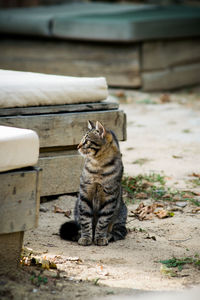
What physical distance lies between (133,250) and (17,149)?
1253 millimetres

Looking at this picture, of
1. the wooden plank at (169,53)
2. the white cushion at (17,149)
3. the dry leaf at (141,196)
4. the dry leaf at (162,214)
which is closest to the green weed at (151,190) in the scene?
the dry leaf at (141,196)

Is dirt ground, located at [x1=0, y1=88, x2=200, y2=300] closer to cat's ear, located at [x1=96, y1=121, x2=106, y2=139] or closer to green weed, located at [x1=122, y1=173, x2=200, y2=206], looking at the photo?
green weed, located at [x1=122, y1=173, x2=200, y2=206]

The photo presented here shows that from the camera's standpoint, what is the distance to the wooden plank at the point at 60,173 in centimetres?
432

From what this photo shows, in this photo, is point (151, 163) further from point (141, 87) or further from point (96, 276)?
point (141, 87)

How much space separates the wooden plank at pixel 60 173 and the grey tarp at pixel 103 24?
4.13 m

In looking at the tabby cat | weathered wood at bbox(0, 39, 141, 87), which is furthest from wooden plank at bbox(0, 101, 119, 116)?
weathered wood at bbox(0, 39, 141, 87)

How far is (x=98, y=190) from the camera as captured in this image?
3881mm

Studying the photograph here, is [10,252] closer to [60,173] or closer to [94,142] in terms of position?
[94,142]

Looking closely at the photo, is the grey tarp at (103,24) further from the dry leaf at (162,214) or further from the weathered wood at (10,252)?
the weathered wood at (10,252)

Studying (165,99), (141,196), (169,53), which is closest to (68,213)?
(141,196)

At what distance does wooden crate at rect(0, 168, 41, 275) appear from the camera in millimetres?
2828

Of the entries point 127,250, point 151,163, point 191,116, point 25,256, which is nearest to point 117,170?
point 127,250

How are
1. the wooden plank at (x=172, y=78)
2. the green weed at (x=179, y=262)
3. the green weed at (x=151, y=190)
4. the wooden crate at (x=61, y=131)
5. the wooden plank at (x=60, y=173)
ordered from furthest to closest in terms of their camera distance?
the wooden plank at (x=172, y=78) < the green weed at (x=151, y=190) < the wooden plank at (x=60, y=173) < the wooden crate at (x=61, y=131) < the green weed at (x=179, y=262)

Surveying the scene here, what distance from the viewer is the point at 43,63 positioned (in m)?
9.12
